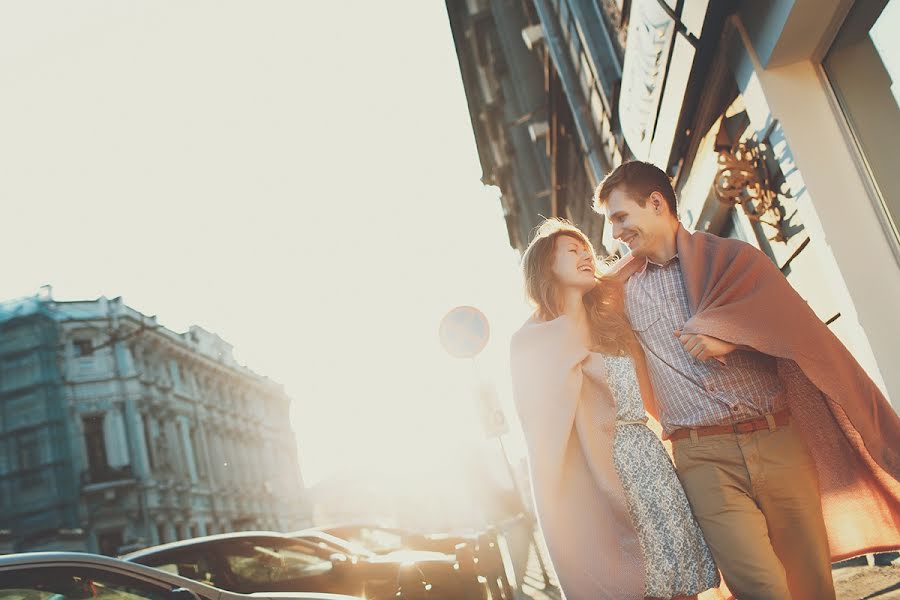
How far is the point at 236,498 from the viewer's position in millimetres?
40531

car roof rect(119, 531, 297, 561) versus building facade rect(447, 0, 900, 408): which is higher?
building facade rect(447, 0, 900, 408)

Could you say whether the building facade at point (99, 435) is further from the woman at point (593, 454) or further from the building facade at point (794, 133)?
the woman at point (593, 454)

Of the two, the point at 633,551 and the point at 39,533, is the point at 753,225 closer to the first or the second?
the point at 633,551

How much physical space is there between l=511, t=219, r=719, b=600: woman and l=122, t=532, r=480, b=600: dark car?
354cm

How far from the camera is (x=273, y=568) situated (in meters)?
5.95

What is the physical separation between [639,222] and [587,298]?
0.37m

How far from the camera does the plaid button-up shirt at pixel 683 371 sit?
2.70 meters

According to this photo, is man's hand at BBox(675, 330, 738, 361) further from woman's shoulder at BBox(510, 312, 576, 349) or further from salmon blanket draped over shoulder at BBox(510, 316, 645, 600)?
woman's shoulder at BBox(510, 312, 576, 349)

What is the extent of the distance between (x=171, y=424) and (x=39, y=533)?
8.18 m

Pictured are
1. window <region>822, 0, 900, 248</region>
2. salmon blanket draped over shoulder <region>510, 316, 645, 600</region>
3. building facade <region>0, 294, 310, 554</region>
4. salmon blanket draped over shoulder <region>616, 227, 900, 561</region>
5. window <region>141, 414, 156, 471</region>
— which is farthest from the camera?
window <region>141, 414, 156, 471</region>

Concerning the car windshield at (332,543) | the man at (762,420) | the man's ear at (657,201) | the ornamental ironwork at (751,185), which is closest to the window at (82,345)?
the car windshield at (332,543)

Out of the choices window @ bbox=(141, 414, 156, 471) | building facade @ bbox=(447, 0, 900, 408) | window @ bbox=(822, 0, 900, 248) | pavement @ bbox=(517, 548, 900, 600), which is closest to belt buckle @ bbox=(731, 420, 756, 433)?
building facade @ bbox=(447, 0, 900, 408)

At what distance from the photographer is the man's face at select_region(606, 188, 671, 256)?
9.90 ft

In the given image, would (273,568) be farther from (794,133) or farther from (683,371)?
(794,133)
